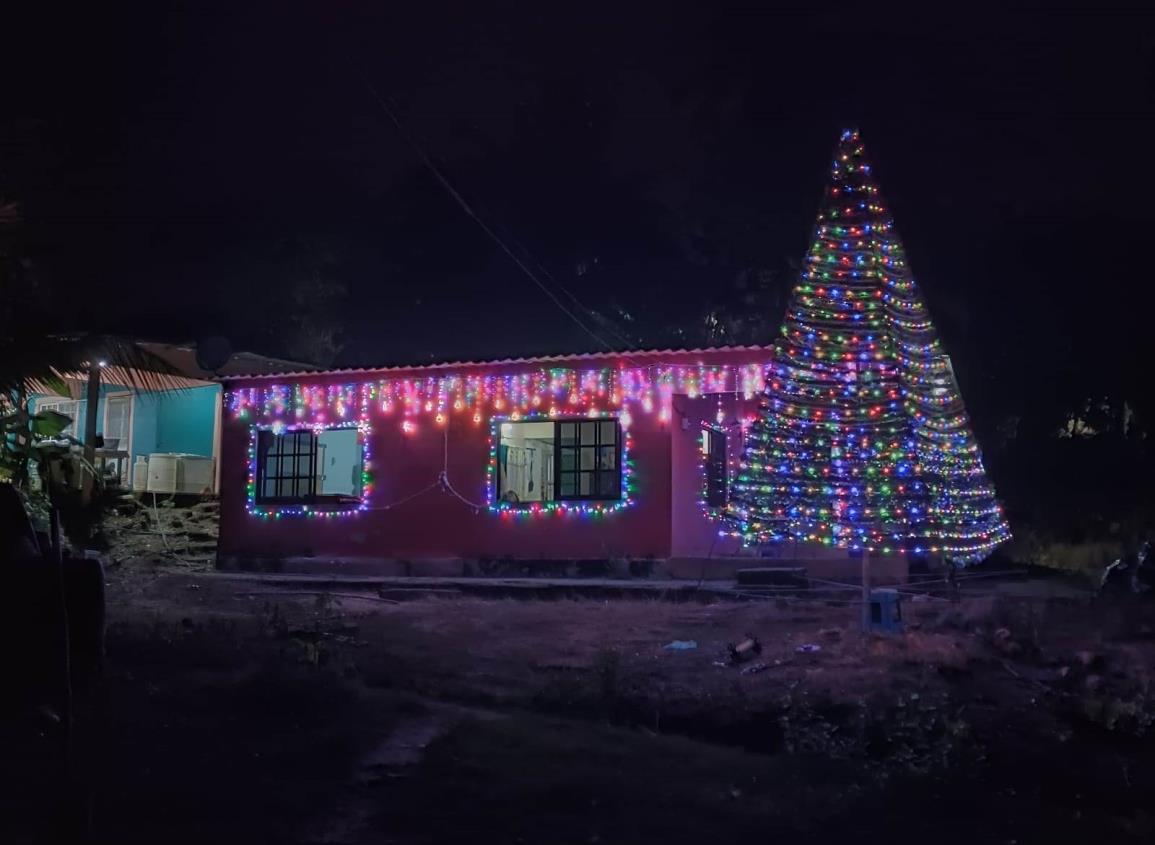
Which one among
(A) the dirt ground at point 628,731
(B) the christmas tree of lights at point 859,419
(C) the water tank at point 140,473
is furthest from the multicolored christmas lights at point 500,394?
(C) the water tank at point 140,473

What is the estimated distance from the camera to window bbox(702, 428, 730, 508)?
13.7 m

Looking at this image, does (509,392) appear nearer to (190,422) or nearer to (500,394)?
(500,394)

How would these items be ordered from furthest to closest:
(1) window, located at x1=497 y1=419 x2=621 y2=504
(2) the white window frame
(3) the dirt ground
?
(2) the white window frame → (1) window, located at x1=497 y1=419 x2=621 y2=504 → (3) the dirt ground

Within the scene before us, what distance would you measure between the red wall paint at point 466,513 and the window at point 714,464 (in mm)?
169

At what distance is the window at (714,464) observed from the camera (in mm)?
13688

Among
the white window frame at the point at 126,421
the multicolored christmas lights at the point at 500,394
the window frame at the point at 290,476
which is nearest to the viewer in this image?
the multicolored christmas lights at the point at 500,394

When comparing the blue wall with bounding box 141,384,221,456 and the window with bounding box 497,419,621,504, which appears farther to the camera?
the blue wall with bounding box 141,384,221,456

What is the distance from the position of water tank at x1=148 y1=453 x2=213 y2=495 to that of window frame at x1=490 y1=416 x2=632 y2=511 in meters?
7.23

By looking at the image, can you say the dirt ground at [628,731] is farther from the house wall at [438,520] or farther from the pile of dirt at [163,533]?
the pile of dirt at [163,533]

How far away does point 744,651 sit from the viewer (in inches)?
321

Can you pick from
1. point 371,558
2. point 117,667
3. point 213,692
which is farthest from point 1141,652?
point 371,558

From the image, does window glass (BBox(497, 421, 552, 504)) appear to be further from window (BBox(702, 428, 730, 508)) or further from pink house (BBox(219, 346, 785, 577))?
window (BBox(702, 428, 730, 508))

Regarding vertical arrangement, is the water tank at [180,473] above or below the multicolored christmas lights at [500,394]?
below

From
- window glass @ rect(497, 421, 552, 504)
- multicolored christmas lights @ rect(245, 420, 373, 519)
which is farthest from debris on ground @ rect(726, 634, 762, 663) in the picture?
multicolored christmas lights @ rect(245, 420, 373, 519)
